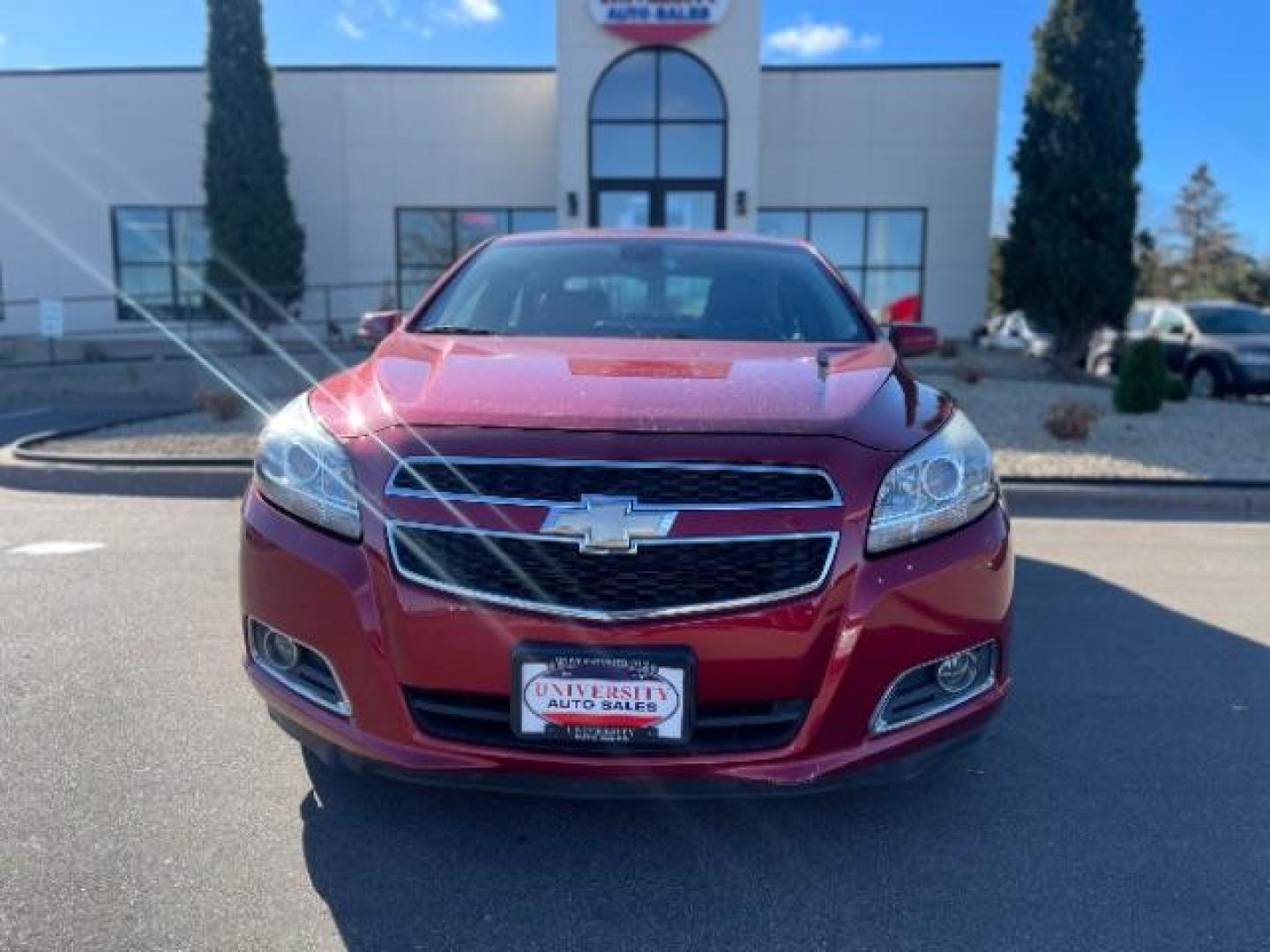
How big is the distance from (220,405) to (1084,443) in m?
8.12

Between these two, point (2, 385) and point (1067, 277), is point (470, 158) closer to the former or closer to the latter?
point (2, 385)

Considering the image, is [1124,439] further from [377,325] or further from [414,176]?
[414,176]

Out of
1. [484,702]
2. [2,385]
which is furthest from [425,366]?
[2,385]

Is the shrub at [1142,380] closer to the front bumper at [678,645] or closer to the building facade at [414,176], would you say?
the building facade at [414,176]

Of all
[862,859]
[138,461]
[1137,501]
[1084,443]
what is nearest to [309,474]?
[862,859]

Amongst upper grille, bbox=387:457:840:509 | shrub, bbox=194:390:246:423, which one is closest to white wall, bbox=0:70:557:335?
shrub, bbox=194:390:246:423

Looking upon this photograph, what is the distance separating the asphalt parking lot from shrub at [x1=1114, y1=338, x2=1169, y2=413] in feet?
24.8

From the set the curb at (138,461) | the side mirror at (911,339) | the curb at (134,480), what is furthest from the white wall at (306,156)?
the side mirror at (911,339)

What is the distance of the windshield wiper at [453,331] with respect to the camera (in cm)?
349

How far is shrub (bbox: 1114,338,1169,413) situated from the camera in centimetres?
1059

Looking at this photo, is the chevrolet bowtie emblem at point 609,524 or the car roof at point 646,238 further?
the car roof at point 646,238

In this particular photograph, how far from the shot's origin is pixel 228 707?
3.41m

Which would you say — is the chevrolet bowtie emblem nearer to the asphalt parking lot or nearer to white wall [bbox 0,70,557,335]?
the asphalt parking lot

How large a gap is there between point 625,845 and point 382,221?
18.0 meters
